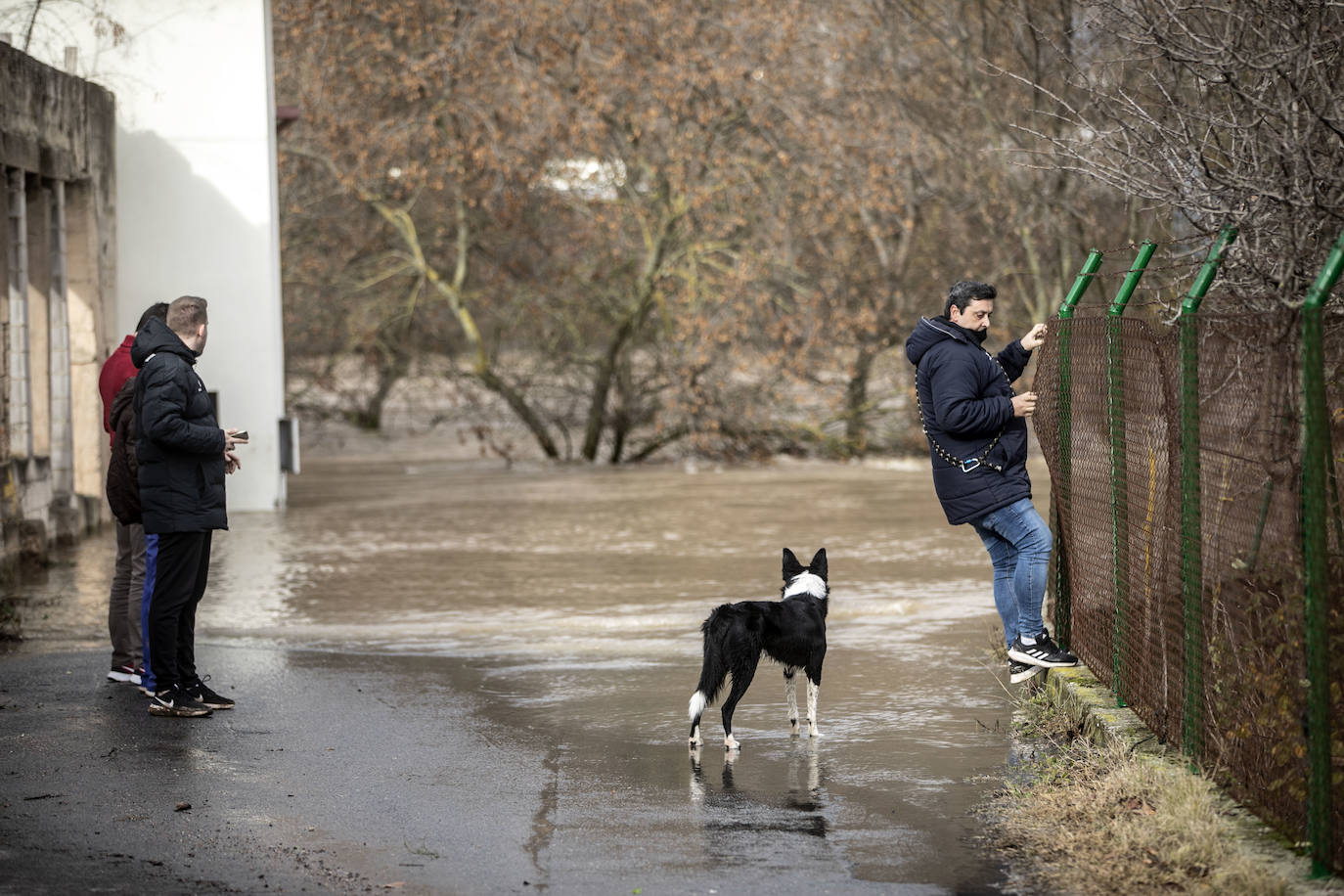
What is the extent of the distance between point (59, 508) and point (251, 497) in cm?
296

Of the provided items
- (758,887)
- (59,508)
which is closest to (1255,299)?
(758,887)

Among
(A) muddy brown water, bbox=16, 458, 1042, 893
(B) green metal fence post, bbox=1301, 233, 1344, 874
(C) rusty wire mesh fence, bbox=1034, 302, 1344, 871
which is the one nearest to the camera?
(B) green metal fence post, bbox=1301, 233, 1344, 874

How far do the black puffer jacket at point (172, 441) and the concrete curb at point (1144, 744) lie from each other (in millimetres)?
3824

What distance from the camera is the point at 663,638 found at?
396 inches

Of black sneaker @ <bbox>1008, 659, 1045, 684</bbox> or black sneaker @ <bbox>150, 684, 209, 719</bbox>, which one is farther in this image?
black sneaker @ <bbox>150, 684, 209, 719</bbox>

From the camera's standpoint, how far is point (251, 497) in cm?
1794

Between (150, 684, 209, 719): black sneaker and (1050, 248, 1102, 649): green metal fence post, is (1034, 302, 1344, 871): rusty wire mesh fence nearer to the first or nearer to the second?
(1050, 248, 1102, 649): green metal fence post

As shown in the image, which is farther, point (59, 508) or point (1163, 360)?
point (59, 508)

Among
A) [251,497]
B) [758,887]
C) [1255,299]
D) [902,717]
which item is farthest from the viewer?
[251,497]

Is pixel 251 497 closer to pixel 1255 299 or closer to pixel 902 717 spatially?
pixel 902 717

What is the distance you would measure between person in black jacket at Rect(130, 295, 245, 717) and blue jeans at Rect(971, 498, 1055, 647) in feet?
11.4

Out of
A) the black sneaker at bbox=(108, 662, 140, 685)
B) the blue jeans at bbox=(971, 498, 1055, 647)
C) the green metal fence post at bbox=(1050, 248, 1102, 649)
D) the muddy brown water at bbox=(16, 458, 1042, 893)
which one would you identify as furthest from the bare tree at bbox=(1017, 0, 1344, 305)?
the black sneaker at bbox=(108, 662, 140, 685)

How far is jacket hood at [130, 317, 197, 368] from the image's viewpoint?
782 cm

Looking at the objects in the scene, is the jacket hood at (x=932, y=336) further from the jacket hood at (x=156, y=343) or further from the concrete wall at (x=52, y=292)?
the concrete wall at (x=52, y=292)
